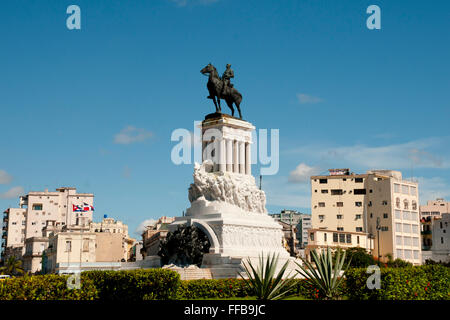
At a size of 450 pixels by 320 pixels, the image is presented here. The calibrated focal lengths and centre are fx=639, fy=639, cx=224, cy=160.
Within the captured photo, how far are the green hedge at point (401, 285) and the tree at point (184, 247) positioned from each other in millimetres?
15704

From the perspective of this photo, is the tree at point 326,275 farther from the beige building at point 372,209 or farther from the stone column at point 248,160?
the beige building at point 372,209

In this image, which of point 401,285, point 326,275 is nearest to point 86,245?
point 326,275

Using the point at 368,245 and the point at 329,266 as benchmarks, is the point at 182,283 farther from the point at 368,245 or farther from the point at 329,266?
the point at 368,245

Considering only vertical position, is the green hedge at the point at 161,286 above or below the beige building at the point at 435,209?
below

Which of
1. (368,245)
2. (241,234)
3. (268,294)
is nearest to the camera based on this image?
(268,294)

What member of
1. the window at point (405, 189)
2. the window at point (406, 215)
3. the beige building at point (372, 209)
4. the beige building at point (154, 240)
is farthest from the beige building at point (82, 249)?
the window at point (405, 189)

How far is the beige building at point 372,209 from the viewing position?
308ft

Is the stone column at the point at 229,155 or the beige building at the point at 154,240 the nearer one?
the stone column at the point at 229,155

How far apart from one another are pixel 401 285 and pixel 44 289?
47.3 feet

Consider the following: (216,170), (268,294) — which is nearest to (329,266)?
(268,294)
